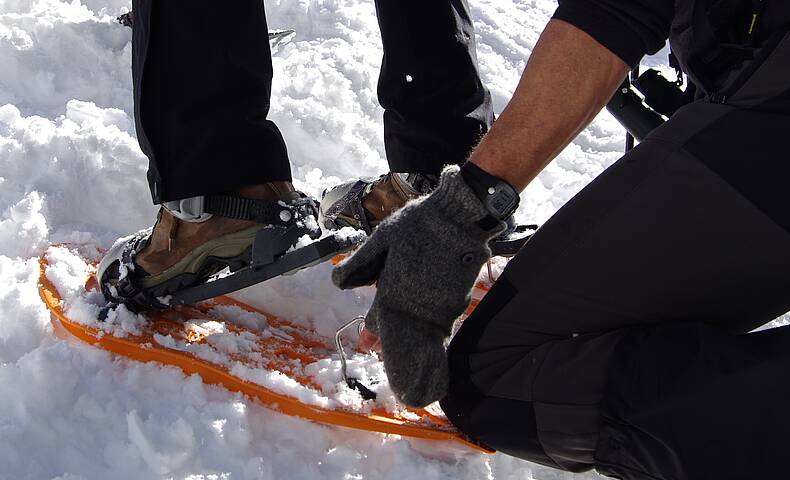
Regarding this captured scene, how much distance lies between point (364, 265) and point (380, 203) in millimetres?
994

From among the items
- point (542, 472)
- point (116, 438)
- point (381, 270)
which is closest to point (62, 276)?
point (116, 438)

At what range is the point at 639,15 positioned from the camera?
121 centimetres

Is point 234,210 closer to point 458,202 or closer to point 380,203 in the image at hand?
point 380,203

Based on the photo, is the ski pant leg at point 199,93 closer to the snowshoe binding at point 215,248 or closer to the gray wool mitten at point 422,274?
the snowshoe binding at point 215,248

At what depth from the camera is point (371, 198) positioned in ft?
7.48

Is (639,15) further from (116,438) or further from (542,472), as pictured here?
(116,438)

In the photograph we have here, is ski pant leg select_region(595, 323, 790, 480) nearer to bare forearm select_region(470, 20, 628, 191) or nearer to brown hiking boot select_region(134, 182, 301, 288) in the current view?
bare forearm select_region(470, 20, 628, 191)

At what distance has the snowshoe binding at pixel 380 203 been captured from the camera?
220 cm

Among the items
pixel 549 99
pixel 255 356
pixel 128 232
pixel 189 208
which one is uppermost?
pixel 549 99

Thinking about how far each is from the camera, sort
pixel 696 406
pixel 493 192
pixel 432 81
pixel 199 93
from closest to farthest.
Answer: pixel 696 406, pixel 493 192, pixel 199 93, pixel 432 81

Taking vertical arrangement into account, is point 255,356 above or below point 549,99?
below

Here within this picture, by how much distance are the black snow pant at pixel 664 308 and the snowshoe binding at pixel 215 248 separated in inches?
24.5

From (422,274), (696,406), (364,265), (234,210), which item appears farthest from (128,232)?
(696,406)

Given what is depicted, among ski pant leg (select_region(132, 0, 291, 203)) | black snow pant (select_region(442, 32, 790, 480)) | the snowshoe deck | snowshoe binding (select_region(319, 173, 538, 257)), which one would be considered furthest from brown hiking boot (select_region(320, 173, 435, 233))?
black snow pant (select_region(442, 32, 790, 480))
